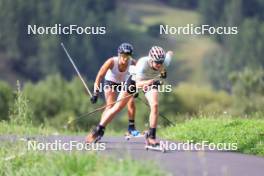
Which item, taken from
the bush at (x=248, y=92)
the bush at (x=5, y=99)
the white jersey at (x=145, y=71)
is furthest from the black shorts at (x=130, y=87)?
the bush at (x=248, y=92)

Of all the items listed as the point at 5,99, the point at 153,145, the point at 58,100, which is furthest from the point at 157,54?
the point at 58,100

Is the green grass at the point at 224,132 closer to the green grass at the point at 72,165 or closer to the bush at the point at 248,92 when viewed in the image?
the green grass at the point at 72,165

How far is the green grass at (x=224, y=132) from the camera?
57.0ft

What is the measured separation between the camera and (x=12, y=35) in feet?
512

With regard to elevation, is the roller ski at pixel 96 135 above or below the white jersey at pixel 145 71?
below

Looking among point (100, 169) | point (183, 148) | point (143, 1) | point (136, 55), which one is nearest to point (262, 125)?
point (183, 148)

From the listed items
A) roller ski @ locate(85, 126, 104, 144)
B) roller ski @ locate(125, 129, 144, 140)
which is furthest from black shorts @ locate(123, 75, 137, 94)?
roller ski @ locate(125, 129, 144, 140)

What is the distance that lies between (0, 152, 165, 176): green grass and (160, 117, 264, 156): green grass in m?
4.45

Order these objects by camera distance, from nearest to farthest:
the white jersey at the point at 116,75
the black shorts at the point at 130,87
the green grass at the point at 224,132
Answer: the black shorts at the point at 130,87, the green grass at the point at 224,132, the white jersey at the point at 116,75

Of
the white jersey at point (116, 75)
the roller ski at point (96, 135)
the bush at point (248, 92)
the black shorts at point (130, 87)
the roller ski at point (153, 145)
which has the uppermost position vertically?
the bush at point (248, 92)

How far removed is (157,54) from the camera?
16172 mm

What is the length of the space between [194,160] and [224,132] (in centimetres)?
386

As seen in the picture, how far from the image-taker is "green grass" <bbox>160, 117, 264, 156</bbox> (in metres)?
17.4

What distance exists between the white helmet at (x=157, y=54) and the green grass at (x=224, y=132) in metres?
2.39
